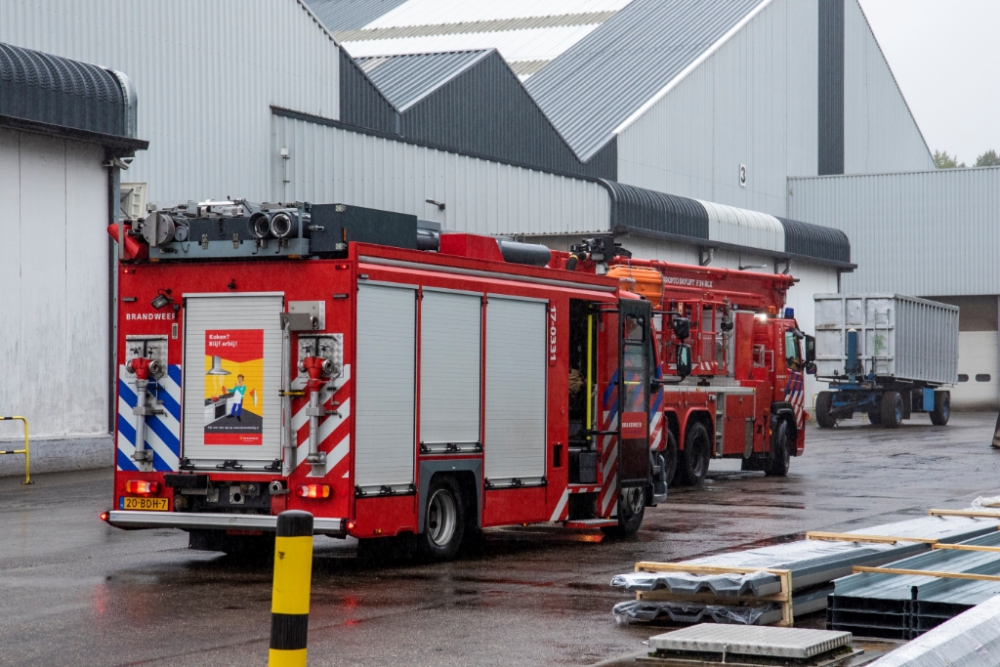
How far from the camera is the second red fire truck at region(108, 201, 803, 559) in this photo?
468 inches

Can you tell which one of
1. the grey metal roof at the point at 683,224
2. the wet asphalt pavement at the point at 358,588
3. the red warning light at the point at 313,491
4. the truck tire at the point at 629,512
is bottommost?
the wet asphalt pavement at the point at 358,588

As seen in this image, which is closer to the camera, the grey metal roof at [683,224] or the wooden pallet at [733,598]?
the wooden pallet at [733,598]

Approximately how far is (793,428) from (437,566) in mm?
14467

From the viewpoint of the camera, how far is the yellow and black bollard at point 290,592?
607 cm

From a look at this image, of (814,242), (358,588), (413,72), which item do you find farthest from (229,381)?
(814,242)

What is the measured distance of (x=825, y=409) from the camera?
4253cm

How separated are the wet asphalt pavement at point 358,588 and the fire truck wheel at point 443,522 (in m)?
0.19

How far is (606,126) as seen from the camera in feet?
154

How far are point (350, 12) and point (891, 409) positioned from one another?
36.1 m

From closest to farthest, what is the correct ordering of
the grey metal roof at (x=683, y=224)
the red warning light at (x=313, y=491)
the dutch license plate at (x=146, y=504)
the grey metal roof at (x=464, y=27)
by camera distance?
the red warning light at (x=313, y=491) → the dutch license plate at (x=146, y=504) → the grey metal roof at (x=683, y=224) → the grey metal roof at (x=464, y=27)

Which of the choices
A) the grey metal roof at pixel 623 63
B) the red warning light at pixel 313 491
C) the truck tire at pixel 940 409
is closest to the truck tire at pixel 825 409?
the truck tire at pixel 940 409

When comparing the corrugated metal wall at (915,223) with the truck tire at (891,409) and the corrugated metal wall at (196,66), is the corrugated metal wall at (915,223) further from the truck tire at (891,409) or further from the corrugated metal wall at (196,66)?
the corrugated metal wall at (196,66)

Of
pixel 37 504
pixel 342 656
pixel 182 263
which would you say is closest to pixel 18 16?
pixel 37 504

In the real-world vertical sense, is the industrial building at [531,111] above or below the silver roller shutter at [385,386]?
above
